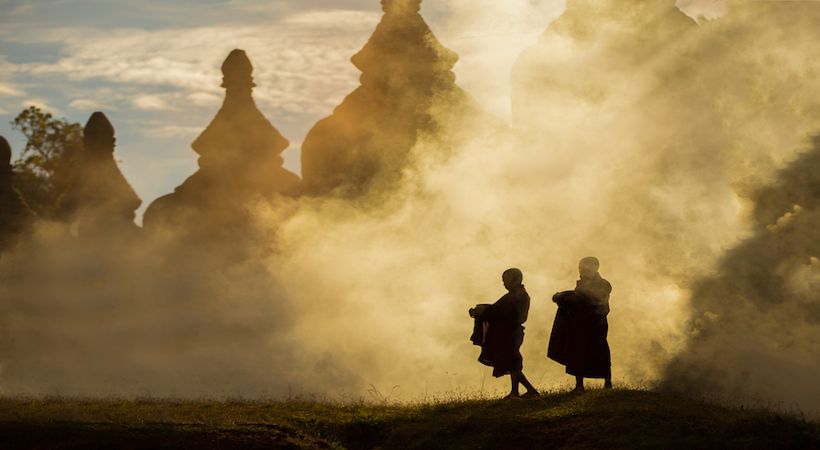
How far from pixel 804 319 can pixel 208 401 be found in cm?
1111

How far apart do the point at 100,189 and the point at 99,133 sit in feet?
5.78

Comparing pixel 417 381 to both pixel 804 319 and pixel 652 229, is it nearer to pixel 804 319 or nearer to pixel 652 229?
pixel 652 229

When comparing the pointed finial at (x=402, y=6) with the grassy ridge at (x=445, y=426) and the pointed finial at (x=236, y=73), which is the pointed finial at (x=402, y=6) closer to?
the pointed finial at (x=236, y=73)

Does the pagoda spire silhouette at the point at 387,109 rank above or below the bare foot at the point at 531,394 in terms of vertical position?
above

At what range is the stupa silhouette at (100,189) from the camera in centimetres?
4150

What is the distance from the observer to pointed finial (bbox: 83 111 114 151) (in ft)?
137

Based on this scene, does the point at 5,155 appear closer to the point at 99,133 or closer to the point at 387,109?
the point at 99,133

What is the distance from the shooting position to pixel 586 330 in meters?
21.7

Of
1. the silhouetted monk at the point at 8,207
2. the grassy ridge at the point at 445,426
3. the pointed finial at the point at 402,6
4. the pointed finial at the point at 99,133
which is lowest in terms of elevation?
the grassy ridge at the point at 445,426

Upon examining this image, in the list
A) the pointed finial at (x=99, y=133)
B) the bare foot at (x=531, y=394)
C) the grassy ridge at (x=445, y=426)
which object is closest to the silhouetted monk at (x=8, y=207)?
the pointed finial at (x=99, y=133)

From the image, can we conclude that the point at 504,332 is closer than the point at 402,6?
Yes

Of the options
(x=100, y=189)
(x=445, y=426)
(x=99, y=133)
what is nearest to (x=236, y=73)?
(x=99, y=133)

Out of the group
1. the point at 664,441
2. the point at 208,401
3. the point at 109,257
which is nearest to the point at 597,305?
the point at 664,441

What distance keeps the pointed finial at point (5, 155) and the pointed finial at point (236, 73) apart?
7086 mm
